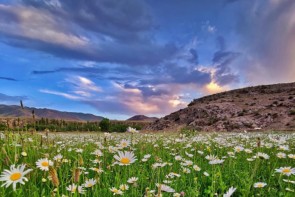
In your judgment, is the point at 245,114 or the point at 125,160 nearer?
the point at 125,160

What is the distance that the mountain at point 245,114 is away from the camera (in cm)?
5069

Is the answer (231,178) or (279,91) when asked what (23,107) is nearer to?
(231,178)

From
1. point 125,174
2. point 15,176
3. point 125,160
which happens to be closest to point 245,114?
point 125,174

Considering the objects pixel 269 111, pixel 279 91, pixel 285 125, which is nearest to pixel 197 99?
pixel 279 91

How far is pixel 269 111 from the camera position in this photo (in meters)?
56.6

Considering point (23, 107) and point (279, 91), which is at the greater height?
point (279, 91)

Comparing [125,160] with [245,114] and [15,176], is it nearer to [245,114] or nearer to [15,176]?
[15,176]

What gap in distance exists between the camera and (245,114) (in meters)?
58.0

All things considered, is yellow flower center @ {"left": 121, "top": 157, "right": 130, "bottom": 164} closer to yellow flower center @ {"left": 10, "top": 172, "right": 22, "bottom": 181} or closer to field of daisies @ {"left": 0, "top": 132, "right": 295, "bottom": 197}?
field of daisies @ {"left": 0, "top": 132, "right": 295, "bottom": 197}

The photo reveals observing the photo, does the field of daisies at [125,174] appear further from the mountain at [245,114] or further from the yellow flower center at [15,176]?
the mountain at [245,114]

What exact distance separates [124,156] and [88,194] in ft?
3.12

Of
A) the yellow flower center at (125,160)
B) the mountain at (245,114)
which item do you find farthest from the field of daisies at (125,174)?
the mountain at (245,114)

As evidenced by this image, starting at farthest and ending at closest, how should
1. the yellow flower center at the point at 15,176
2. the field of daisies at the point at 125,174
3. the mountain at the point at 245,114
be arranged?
1. the mountain at the point at 245,114
2. the field of daisies at the point at 125,174
3. the yellow flower center at the point at 15,176

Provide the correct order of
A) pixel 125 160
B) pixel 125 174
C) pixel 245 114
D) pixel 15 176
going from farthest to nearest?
pixel 245 114, pixel 125 174, pixel 125 160, pixel 15 176
